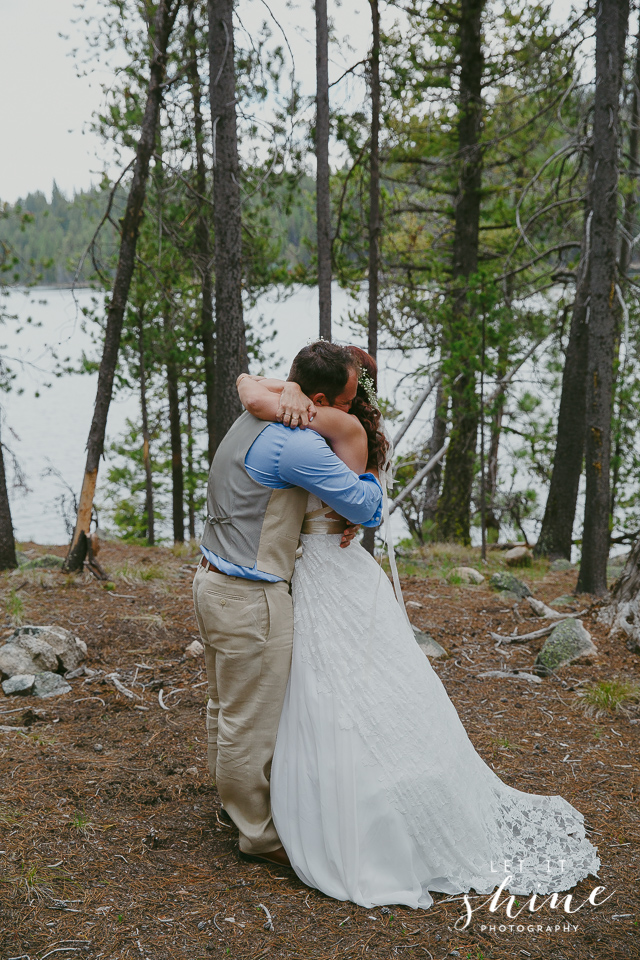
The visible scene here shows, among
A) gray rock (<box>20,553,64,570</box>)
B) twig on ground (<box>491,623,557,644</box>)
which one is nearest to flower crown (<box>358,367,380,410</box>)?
twig on ground (<box>491,623,557,644</box>)

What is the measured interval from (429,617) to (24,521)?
23193 mm

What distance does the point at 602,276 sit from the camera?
285 inches

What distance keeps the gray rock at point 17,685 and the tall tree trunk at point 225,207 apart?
9.93 feet

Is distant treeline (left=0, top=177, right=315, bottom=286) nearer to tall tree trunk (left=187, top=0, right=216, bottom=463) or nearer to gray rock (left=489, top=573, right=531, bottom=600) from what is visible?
tall tree trunk (left=187, top=0, right=216, bottom=463)

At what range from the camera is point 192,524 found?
19.5 meters

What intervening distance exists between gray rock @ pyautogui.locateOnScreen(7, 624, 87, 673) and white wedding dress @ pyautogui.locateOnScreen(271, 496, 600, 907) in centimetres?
277

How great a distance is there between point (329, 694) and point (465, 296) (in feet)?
31.7

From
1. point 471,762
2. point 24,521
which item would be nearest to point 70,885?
point 471,762

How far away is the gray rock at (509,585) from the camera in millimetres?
7398

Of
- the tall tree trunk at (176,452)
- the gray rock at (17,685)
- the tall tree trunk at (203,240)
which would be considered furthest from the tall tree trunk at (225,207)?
the tall tree trunk at (176,452)

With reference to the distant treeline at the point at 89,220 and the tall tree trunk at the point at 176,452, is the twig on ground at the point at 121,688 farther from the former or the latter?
the tall tree trunk at the point at 176,452

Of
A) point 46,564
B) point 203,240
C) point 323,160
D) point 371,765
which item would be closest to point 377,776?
point 371,765

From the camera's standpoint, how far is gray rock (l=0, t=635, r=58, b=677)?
16.3 feet

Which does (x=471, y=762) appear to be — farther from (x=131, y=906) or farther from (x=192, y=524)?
(x=192, y=524)
